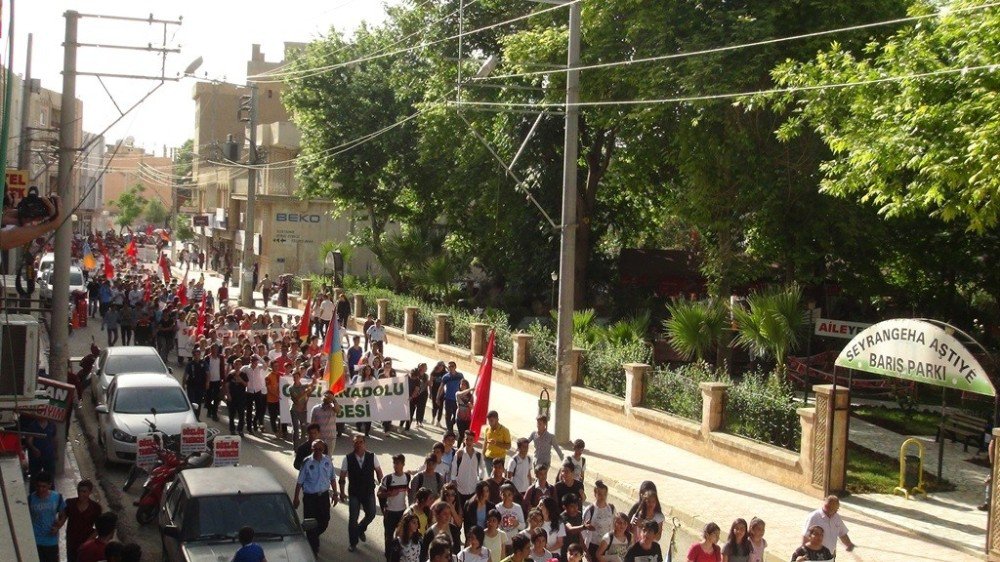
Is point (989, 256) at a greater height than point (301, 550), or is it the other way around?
point (989, 256)

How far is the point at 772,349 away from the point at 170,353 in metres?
17.9

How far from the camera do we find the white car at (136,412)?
1733cm

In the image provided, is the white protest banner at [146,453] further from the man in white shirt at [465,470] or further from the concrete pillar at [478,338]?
the concrete pillar at [478,338]

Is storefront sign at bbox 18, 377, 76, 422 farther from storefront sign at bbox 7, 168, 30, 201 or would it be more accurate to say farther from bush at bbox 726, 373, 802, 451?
bush at bbox 726, 373, 802, 451

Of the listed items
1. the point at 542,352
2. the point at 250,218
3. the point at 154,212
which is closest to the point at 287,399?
the point at 542,352

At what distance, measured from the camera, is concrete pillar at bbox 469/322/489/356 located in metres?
30.0

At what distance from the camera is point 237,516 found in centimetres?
1112

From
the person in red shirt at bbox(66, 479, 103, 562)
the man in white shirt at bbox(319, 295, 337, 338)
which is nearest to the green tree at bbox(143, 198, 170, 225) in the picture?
the man in white shirt at bbox(319, 295, 337, 338)

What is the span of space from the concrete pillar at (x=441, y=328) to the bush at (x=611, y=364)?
802 centimetres

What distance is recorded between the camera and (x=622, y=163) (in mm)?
31422

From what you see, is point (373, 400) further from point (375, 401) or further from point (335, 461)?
point (335, 461)

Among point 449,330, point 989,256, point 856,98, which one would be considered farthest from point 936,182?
point 449,330

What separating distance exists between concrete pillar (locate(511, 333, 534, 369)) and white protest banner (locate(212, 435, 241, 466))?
42.9 ft

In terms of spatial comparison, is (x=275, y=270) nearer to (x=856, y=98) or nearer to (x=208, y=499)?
(x=856, y=98)
